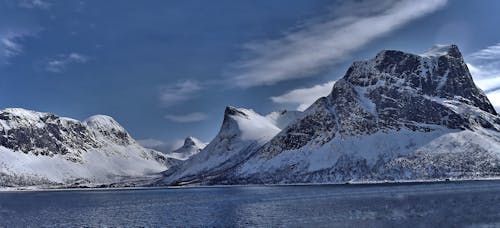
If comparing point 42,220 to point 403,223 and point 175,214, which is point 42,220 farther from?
point 403,223

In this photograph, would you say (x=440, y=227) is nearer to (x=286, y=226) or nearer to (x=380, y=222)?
(x=380, y=222)

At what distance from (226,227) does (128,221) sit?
102 ft

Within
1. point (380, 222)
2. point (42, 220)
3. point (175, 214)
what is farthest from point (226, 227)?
point (42, 220)

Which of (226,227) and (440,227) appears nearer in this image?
(440,227)

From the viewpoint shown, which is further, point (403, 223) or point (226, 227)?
point (226, 227)

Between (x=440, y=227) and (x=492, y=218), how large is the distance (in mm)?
13291

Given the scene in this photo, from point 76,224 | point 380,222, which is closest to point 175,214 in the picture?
point 76,224

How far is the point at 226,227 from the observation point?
97812 mm

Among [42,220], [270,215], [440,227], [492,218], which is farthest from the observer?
[42,220]

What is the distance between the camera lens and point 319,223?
306 feet

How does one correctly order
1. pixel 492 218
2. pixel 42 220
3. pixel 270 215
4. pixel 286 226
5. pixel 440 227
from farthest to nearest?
pixel 42 220 < pixel 270 215 < pixel 286 226 < pixel 492 218 < pixel 440 227

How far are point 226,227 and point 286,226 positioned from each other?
41.7 ft

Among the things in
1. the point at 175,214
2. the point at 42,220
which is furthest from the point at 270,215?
the point at 42,220

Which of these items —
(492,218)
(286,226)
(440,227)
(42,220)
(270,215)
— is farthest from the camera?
(42,220)
